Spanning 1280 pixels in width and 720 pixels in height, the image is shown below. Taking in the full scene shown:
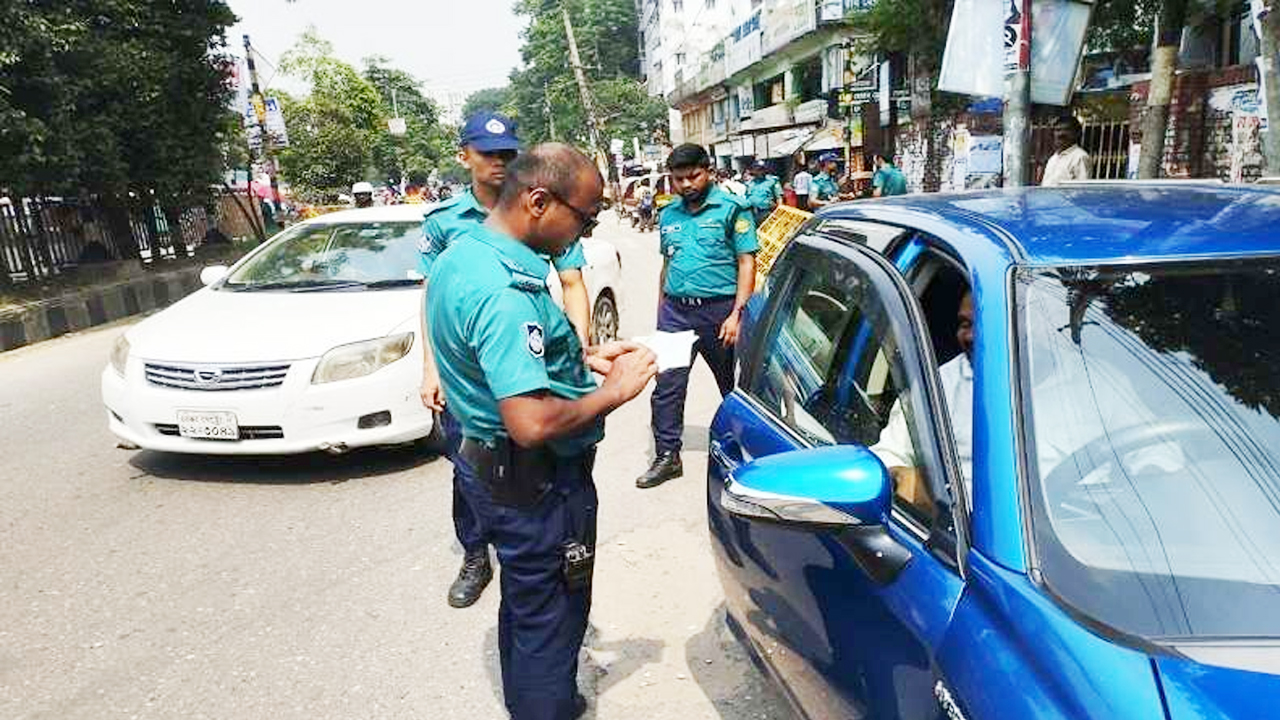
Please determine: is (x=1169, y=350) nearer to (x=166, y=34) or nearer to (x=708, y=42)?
(x=166, y=34)

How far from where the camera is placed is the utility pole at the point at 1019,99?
580 cm

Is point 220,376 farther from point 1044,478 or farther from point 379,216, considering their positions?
point 1044,478

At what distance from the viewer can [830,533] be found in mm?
1741

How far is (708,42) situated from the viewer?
156 feet

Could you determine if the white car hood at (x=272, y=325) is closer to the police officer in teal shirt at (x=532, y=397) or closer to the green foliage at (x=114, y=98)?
the police officer in teal shirt at (x=532, y=397)

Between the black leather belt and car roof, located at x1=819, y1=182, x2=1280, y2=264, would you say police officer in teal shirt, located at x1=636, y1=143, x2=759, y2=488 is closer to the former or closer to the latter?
the black leather belt

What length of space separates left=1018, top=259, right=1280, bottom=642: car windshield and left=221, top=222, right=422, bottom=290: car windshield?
4.35 m

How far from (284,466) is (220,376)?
767 mm

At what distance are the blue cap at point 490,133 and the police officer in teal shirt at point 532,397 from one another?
49.4 inches

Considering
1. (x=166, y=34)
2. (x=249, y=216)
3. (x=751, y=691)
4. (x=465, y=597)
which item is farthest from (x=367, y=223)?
(x=249, y=216)

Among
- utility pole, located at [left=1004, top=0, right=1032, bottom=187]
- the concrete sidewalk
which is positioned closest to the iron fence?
the concrete sidewalk

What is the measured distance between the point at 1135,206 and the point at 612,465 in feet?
11.3

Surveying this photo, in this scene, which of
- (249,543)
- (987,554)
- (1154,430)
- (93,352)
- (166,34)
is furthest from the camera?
(166,34)

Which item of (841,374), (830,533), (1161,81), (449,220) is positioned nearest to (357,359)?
(449,220)
